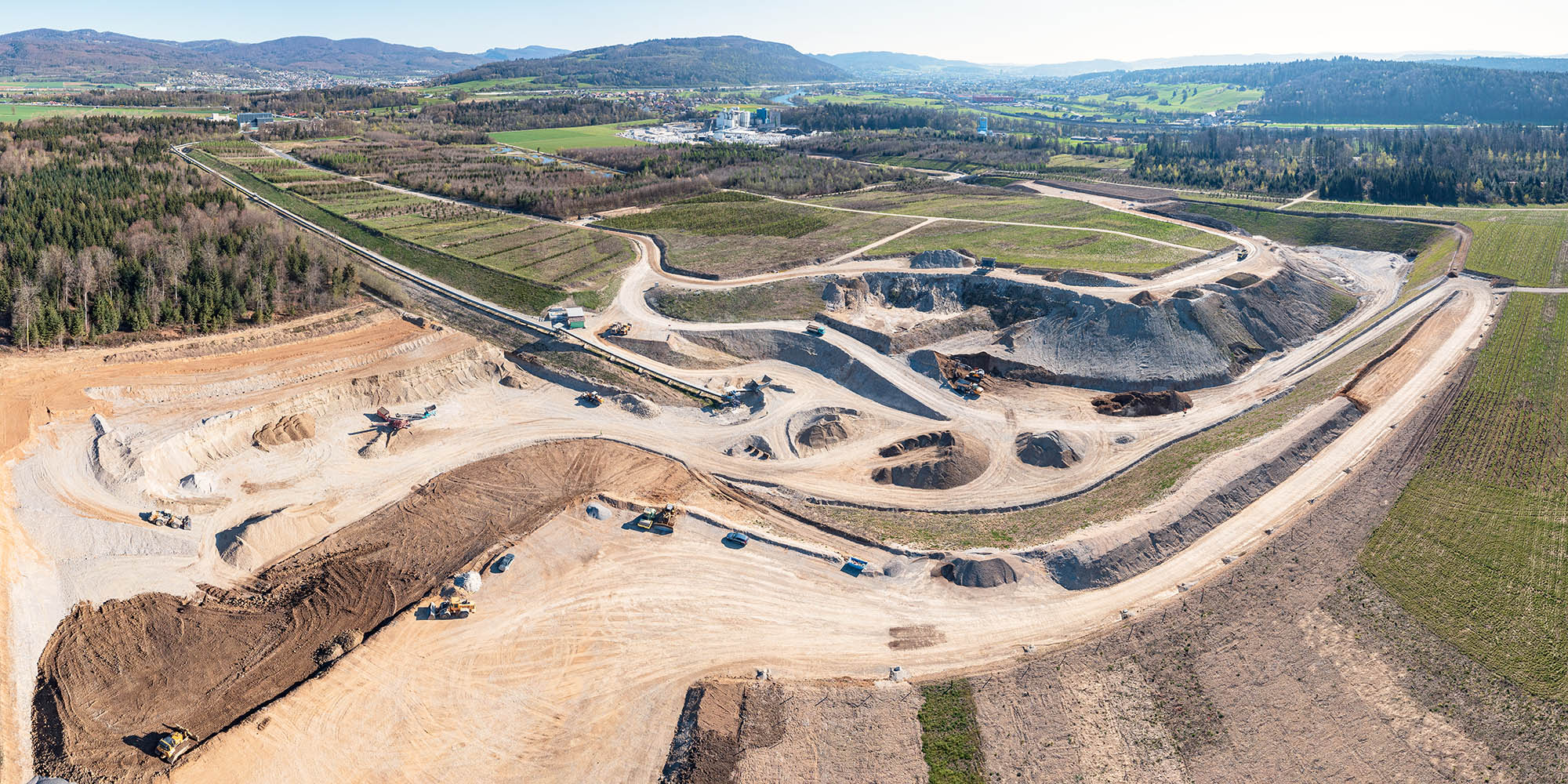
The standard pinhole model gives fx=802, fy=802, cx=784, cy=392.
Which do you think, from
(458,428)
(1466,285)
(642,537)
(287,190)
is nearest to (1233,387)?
(1466,285)

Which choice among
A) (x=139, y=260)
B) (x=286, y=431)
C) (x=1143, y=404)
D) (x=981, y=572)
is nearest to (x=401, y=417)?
(x=286, y=431)

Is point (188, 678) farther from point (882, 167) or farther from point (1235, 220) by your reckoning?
point (882, 167)

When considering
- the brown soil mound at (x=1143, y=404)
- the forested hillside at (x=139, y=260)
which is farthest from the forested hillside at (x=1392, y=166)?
the forested hillside at (x=139, y=260)

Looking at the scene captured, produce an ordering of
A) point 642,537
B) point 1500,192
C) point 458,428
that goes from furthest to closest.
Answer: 1. point 1500,192
2. point 458,428
3. point 642,537

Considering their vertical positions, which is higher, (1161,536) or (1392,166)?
(1392,166)

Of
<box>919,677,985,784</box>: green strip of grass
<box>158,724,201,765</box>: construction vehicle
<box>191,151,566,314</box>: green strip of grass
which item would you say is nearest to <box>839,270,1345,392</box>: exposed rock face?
<box>191,151,566,314</box>: green strip of grass

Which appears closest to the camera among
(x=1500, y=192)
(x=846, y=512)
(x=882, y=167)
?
(x=846, y=512)

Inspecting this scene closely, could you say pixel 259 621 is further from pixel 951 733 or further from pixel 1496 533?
pixel 1496 533
